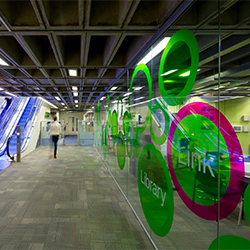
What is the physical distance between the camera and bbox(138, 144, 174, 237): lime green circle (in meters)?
1.86

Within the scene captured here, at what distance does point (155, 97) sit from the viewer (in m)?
2.23

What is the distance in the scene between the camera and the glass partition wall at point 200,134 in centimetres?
95

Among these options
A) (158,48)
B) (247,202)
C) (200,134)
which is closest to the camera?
(247,202)

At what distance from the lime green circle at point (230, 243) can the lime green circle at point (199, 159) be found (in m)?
0.19

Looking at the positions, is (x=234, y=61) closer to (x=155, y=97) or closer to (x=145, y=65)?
(x=155, y=97)

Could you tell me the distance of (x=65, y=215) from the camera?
2.99 m

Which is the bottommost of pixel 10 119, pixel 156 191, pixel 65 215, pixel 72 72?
pixel 65 215

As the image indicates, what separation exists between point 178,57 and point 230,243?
4.57 ft

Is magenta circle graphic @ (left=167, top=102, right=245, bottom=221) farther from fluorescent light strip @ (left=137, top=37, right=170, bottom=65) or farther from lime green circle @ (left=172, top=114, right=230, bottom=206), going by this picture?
fluorescent light strip @ (left=137, top=37, right=170, bottom=65)

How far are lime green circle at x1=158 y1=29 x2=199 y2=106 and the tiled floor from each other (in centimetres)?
174

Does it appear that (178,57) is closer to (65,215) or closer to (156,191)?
(156,191)

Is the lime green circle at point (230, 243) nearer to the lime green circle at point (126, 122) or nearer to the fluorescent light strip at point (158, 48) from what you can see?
the fluorescent light strip at point (158, 48)

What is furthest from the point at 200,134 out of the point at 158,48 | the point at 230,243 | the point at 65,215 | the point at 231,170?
the point at 65,215

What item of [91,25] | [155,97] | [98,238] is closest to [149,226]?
[98,238]
